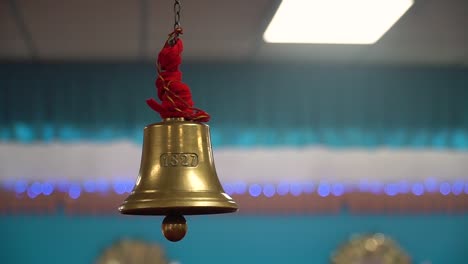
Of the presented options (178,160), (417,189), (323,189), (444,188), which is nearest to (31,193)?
(323,189)

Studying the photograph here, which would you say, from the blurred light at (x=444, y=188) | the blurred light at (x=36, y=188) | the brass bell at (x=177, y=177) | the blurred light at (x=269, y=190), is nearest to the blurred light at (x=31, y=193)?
the blurred light at (x=36, y=188)

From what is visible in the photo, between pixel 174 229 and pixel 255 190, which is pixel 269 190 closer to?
pixel 255 190

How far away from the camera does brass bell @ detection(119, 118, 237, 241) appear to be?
1784 millimetres

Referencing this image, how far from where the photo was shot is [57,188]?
440 cm

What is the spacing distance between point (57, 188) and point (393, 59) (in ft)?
7.12

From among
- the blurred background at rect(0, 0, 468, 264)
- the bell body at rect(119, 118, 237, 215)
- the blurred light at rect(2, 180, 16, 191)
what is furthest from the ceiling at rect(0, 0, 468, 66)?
→ the bell body at rect(119, 118, 237, 215)

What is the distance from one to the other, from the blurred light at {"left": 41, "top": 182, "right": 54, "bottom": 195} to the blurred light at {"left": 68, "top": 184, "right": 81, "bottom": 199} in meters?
0.11

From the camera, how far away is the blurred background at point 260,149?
4344mm

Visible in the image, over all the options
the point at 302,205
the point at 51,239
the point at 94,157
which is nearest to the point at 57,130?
the point at 94,157

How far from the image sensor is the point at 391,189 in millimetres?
4562

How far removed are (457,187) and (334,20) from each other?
1516 mm

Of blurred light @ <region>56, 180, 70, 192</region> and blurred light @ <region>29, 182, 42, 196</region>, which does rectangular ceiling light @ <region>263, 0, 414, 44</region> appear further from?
blurred light @ <region>29, 182, 42, 196</region>

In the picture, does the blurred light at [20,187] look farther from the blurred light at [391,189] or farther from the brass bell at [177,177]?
the brass bell at [177,177]

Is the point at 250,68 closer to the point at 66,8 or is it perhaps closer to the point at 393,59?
the point at 393,59
